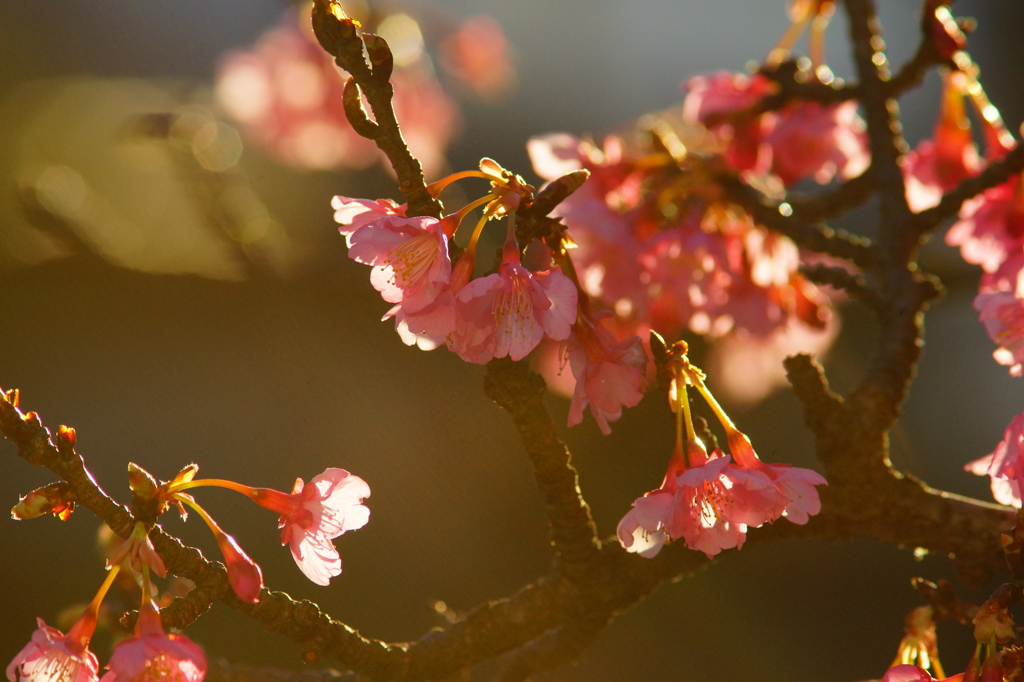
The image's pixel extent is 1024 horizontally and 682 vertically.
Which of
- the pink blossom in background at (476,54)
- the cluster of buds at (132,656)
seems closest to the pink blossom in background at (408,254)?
the cluster of buds at (132,656)

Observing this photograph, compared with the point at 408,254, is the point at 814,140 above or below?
above

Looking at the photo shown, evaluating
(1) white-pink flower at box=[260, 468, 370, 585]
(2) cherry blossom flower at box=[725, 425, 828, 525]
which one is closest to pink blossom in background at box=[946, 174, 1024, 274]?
(2) cherry blossom flower at box=[725, 425, 828, 525]

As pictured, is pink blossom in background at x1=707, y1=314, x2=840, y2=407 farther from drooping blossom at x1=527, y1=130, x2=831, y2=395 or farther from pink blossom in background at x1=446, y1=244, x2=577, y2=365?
pink blossom in background at x1=446, y1=244, x2=577, y2=365

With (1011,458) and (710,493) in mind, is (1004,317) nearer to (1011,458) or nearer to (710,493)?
(1011,458)

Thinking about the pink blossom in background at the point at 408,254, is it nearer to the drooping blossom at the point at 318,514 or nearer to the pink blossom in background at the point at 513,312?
the pink blossom in background at the point at 513,312

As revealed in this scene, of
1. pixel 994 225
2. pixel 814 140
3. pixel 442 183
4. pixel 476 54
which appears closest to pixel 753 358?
pixel 814 140
